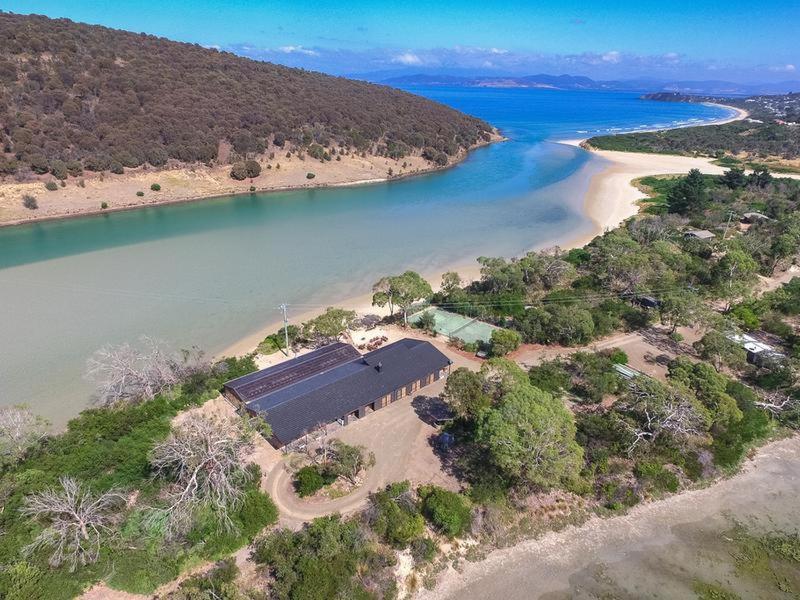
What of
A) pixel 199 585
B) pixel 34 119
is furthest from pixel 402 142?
pixel 199 585

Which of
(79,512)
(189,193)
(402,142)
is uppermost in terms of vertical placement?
(402,142)

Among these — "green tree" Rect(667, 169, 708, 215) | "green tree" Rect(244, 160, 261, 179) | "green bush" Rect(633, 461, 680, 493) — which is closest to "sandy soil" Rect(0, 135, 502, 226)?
"green tree" Rect(244, 160, 261, 179)

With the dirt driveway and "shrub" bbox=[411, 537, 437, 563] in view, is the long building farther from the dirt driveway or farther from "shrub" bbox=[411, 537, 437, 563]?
"shrub" bbox=[411, 537, 437, 563]

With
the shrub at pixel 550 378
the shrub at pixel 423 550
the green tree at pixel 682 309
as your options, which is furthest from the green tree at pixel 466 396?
the green tree at pixel 682 309

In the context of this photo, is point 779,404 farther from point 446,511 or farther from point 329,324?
point 329,324

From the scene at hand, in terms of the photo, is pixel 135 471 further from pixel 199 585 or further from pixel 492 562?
pixel 492 562

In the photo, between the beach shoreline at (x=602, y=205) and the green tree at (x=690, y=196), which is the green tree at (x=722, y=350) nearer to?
the beach shoreline at (x=602, y=205)
